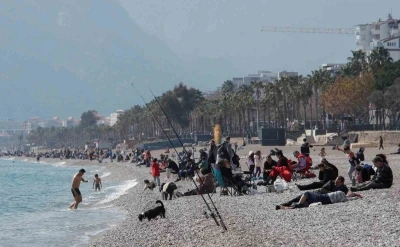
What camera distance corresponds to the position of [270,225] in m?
12.2

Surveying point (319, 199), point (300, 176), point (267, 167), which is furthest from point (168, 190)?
point (319, 199)

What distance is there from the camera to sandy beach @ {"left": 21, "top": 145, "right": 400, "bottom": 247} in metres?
10.2

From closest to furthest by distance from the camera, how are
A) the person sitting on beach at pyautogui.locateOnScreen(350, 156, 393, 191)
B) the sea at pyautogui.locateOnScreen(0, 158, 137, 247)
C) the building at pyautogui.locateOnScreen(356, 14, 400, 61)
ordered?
the person sitting on beach at pyautogui.locateOnScreen(350, 156, 393, 191), the sea at pyautogui.locateOnScreen(0, 158, 137, 247), the building at pyautogui.locateOnScreen(356, 14, 400, 61)

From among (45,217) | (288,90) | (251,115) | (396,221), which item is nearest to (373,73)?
(288,90)

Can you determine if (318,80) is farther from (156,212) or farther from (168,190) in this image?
(156,212)

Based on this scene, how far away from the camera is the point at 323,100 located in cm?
7488

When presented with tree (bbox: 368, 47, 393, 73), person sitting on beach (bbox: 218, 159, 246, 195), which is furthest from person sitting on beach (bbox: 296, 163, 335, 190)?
tree (bbox: 368, 47, 393, 73)

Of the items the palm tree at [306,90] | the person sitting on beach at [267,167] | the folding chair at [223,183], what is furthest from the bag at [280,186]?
the palm tree at [306,90]

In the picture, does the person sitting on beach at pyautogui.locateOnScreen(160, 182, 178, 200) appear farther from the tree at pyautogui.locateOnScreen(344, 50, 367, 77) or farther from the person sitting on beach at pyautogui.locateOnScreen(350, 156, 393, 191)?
the tree at pyautogui.locateOnScreen(344, 50, 367, 77)

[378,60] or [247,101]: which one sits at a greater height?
[378,60]

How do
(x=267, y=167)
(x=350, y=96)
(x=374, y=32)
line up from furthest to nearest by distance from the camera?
(x=374, y=32) < (x=350, y=96) < (x=267, y=167)

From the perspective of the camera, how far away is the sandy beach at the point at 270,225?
10.2 metres

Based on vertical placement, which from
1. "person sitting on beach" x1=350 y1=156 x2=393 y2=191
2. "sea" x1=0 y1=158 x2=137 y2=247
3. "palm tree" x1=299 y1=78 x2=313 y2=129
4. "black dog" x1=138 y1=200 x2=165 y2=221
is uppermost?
"palm tree" x1=299 y1=78 x2=313 y2=129

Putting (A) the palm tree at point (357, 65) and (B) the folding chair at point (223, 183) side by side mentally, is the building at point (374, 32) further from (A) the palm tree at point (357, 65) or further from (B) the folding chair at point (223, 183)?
(B) the folding chair at point (223, 183)
